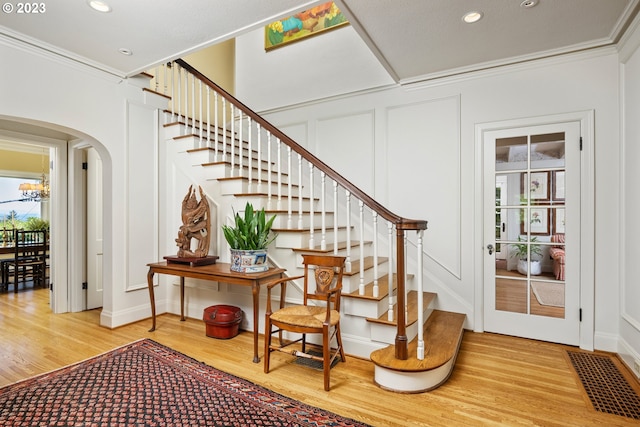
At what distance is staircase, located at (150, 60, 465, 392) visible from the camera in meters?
2.35

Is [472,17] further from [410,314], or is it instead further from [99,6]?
[99,6]

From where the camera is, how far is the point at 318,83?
14.3 ft

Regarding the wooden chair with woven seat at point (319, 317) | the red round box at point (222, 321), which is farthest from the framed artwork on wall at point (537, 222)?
the red round box at point (222, 321)

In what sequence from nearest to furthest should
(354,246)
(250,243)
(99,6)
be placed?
(99,6) < (250,243) < (354,246)

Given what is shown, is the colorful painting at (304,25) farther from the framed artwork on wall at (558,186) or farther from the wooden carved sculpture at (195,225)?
the framed artwork on wall at (558,186)

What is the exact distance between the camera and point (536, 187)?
3221mm

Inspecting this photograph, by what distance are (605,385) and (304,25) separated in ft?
16.4

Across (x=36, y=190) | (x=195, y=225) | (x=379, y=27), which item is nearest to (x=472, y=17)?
(x=379, y=27)

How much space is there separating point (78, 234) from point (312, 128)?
10.7 ft

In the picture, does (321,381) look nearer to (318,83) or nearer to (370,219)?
(370,219)

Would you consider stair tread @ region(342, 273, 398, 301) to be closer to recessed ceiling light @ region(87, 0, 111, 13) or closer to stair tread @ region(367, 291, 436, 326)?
stair tread @ region(367, 291, 436, 326)

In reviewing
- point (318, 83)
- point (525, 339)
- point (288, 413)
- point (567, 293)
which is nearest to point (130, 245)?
point (288, 413)

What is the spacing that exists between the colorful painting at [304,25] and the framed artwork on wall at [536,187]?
2894 millimetres

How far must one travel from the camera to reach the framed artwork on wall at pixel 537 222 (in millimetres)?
3176
